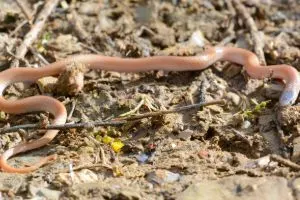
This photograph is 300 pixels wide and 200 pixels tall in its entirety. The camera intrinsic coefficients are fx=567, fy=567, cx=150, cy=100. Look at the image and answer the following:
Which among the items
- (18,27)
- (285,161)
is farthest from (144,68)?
(285,161)

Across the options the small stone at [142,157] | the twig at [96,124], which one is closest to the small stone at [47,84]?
the twig at [96,124]

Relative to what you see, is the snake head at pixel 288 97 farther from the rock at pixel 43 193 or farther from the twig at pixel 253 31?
the rock at pixel 43 193

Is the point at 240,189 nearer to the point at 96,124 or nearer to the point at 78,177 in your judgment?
the point at 78,177

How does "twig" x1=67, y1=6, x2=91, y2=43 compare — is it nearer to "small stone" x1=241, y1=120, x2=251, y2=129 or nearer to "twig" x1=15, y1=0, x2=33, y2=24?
"twig" x1=15, y1=0, x2=33, y2=24

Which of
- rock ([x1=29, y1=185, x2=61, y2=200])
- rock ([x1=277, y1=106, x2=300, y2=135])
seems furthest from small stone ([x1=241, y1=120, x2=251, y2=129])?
rock ([x1=29, y1=185, x2=61, y2=200])

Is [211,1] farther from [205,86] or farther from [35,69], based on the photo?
[35,69]
